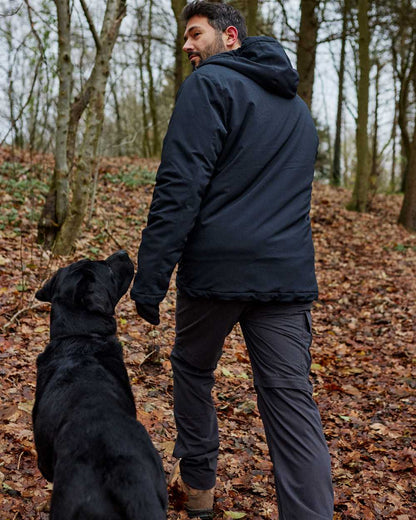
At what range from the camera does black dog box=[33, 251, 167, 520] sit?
79.1 inches

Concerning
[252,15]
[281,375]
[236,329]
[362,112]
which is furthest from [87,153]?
[362,112]

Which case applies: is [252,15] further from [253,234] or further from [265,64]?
[253,234]

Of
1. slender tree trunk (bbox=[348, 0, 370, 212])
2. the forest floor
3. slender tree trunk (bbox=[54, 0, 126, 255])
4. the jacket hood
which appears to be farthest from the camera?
slender tree trunk (bbox=[348, 0, 370, 212])

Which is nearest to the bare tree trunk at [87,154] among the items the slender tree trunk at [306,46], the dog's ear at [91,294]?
the dog's ear at [91,294]

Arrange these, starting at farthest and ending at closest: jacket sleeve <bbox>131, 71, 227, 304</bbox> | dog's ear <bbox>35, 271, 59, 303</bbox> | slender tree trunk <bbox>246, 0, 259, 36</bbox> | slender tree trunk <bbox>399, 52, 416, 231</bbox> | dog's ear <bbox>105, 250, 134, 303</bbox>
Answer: slender tree trunk <bbox>399, 52, 416, 231</bbox>
slender tree trunk <bbox>246, 0, 259, 36</bbox>
dog's ear <bbox>105, 250, 134, 303</bbox>
dog's ear <bbox>35, 271, 59, 303</bbox>
jacket sleeve <bbox>131, 71, 227, 304</bbox>

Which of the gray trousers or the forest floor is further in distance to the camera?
the forest floor

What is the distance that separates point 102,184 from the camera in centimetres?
1291

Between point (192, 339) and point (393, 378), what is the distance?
385 centimetres

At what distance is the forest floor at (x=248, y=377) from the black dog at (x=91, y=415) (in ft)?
3.39

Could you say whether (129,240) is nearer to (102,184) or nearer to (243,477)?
(102,184)

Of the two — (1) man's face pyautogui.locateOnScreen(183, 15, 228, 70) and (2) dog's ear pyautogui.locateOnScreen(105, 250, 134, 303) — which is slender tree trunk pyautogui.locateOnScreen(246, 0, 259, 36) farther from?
(2) dog's ear pyautogui.locateOnScreen(105, 250, 134, 303)

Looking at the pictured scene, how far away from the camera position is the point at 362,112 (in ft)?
46.8

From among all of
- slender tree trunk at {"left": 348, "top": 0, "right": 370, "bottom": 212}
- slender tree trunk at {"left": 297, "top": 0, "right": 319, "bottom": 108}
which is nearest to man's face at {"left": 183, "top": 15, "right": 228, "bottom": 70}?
slender tree trunk at {"left": 297, "top": 0, "right": 319, "bottom": 108}

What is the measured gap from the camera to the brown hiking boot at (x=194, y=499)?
3170mm
